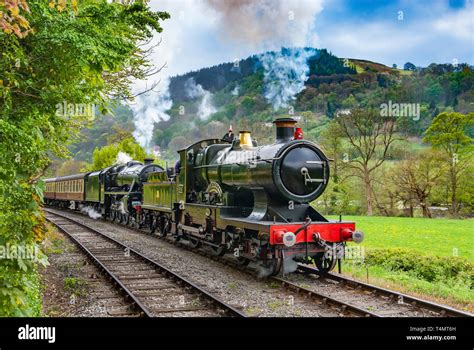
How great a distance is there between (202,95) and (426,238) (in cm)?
3929

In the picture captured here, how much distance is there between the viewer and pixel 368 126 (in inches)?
1379

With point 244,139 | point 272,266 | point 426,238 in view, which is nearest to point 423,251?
point 426,238

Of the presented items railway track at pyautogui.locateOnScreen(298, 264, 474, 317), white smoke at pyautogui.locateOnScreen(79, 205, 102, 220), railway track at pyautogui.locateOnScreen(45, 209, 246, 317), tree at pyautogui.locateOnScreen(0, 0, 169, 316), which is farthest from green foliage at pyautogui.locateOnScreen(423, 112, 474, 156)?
tree at pyautogui.locateOnScreen(0, 0, 169, 316)

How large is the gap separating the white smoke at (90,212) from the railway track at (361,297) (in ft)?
67.5

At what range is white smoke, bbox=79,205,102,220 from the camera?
93.8ft

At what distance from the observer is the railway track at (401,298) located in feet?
22.8

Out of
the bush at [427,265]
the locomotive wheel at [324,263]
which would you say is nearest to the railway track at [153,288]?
the locomotive wheel at [324,263]

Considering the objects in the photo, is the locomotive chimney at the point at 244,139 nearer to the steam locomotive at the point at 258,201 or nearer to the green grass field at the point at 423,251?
the steam locomotive at the point at 258,201

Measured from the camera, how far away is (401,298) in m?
7.75

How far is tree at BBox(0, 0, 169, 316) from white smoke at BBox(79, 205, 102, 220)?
22521 millimetres

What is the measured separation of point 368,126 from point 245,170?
2702 centimetres

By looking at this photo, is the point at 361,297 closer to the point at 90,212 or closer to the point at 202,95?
the point at 90,212

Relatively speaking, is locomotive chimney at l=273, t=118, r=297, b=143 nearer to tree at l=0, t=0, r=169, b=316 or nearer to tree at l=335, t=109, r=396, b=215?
tree at l=0, t=0, r=169, b=316
